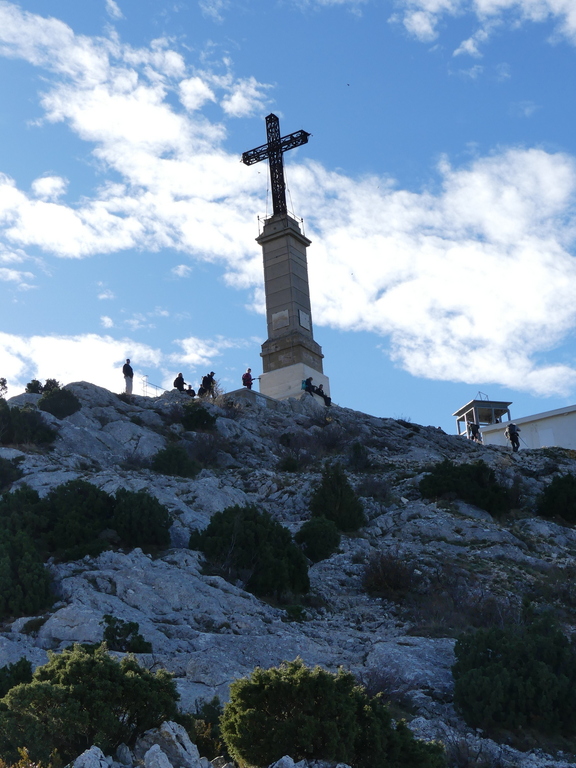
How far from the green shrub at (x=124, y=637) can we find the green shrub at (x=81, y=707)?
2723mm

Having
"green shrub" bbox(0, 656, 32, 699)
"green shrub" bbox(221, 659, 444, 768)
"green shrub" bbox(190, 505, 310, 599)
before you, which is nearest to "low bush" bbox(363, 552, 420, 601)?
"green shrub" bbox(190, 505, 310, 599)

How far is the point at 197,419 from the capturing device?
1083 inches

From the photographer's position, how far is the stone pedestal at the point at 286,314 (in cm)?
3628

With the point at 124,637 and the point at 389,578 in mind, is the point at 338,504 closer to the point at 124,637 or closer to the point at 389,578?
the point at 389,578

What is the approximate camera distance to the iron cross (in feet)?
135

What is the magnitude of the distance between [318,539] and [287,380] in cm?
1873

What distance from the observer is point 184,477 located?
22484mm

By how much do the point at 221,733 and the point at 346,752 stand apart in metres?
1.40

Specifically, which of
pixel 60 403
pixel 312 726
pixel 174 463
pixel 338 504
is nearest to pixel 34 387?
pixel 60 403

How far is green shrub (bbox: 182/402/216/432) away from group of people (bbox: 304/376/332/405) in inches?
306

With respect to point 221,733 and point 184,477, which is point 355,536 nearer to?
point 184,477

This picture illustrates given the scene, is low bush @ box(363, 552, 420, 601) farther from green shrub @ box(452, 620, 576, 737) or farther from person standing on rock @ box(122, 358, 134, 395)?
person standing on rock @ box(122, 358, 134, 395)

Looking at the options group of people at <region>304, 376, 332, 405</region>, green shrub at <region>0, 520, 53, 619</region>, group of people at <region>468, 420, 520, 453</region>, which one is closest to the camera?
green shrub at <region>0, 520, 53, 619</region>

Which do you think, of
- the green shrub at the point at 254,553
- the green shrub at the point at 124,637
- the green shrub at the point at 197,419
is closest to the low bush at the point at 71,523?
the green shrub at the point at 254,553
